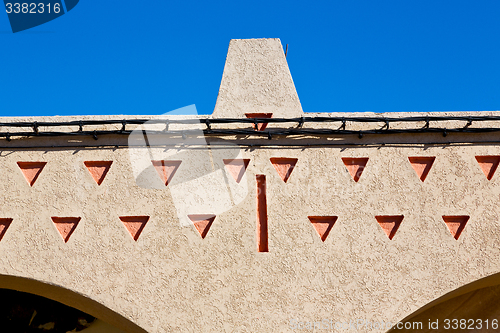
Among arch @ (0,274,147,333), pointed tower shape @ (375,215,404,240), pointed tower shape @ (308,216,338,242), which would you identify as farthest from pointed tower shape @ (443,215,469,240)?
arch @ (0,274,147,333)

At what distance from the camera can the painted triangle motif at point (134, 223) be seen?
4320 mm

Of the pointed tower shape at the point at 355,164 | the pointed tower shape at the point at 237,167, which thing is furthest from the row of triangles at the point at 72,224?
the pointed tower shape at the point at 355,164

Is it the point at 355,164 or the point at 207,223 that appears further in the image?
the point at 355,164

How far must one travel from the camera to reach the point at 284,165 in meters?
4.51

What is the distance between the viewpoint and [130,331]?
14.3 ft

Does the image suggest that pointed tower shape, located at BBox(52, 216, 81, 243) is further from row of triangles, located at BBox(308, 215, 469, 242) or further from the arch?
row of triangles, located at BBox(308, 215, 469, 242)

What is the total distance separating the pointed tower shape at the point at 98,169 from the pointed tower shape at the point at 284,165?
1642 millimetres

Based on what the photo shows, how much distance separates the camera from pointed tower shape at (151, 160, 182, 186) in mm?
4473

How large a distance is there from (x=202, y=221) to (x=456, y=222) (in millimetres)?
2479

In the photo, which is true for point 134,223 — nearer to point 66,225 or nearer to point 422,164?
point 66,225

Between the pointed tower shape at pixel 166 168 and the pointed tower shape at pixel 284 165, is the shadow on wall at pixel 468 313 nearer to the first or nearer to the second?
the pointed tower shape at pixel 284 165

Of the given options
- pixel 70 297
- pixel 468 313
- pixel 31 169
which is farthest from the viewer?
pixel 468 313

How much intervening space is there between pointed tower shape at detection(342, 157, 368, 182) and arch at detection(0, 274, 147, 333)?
2488 millimetres
